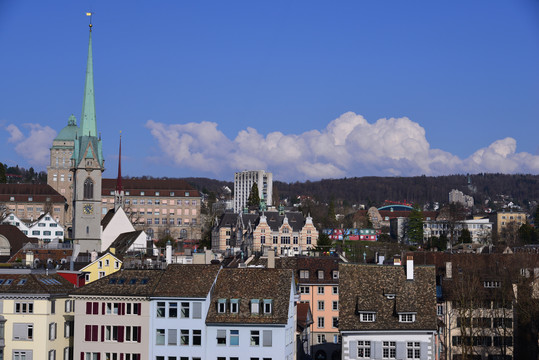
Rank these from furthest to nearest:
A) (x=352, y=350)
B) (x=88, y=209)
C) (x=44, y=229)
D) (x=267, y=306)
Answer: (x=44, y=229), (x=88, y=209), (x=267, y=306), (x=352, y=350)

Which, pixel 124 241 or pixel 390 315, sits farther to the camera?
pixel 124 241

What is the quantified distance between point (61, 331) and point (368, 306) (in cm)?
2031

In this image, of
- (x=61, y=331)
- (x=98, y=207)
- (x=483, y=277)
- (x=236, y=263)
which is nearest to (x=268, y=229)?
(x=98, y=207)

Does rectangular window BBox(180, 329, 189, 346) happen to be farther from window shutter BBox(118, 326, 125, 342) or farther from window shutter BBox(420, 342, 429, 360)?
window shutter BBox(420, 342, 429, 360)

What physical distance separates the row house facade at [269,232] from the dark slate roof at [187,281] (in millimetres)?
100242

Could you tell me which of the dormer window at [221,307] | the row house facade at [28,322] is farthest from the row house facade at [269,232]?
the dormer window at [221,307]

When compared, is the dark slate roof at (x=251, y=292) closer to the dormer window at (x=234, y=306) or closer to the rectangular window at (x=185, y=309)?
the dormer window at (x=234, y=306)

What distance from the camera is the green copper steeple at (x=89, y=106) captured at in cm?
14162

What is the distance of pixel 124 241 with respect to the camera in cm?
13688

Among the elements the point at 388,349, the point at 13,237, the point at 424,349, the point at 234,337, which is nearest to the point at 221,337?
the point at 234,337

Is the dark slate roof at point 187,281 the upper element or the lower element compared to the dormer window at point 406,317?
upper

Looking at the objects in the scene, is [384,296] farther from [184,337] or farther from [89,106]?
[89,106]

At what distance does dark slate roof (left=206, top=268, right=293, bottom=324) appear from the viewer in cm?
5944

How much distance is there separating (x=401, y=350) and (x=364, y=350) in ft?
6.95
